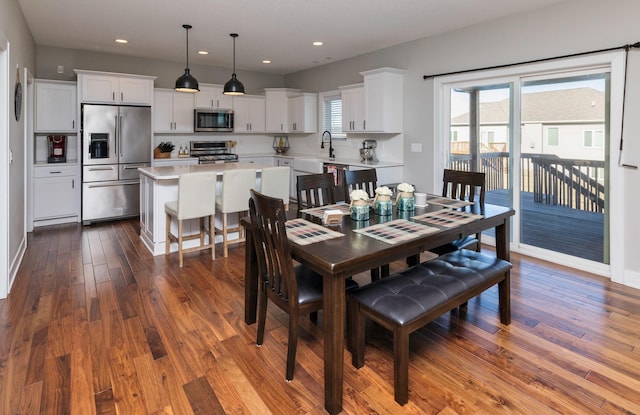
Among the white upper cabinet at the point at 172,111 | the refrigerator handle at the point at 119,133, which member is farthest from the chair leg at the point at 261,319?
the white upper cabinet at the point at 172,111

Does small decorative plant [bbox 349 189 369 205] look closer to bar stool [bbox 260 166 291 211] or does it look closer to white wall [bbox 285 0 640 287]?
bar stool [bbox 260 166 291 211]

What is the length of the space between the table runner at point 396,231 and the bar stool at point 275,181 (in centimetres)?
222

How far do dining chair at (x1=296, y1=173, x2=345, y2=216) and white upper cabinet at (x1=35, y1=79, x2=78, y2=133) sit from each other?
447cm

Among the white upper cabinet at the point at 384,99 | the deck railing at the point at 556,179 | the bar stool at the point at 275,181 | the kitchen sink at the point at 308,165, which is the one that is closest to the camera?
the deck railing at the point at 556,179

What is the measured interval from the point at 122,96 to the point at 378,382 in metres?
5.72

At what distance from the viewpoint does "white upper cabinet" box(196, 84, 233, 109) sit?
686cm

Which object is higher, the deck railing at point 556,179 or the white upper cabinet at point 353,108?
the white upper cabinet at point 353,108

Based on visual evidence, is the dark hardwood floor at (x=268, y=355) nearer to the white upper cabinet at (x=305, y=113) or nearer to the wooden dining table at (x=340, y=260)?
the wooden dining table at (x=340, y=260)

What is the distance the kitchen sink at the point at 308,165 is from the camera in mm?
6418

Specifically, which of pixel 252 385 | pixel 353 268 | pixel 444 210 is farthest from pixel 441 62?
pixel 252 385

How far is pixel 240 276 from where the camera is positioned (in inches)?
144

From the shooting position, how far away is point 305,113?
7.19m

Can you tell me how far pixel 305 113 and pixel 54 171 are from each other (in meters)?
4.14

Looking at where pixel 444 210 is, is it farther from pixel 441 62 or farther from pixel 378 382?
pixel 441 62
